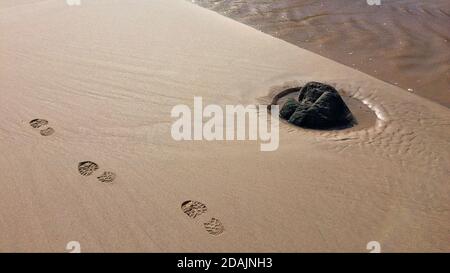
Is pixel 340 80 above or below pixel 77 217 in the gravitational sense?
above

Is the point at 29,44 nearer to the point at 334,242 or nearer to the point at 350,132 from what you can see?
the point at 350,132

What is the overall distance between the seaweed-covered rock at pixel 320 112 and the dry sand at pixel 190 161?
13 centimetres

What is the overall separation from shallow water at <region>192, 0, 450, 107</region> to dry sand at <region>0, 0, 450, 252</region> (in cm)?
54

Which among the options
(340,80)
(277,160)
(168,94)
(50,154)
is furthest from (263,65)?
(50,154)

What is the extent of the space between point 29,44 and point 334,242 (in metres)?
3.88

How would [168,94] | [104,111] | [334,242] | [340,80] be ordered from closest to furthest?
1. [334,242]
2. [104,111]
3. [168,94]
4. [340,80]

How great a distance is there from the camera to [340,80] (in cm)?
413

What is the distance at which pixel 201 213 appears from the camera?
2.39 meters

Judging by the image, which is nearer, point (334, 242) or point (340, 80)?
point (334, 242)
